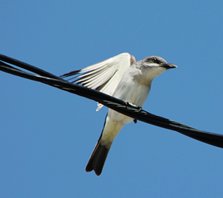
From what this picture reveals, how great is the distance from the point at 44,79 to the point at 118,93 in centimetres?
388

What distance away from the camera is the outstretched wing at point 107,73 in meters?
9.30

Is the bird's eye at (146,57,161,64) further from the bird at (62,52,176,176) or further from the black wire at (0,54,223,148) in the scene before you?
the black wire at (0,54,223,148)

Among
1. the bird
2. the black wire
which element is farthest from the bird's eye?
the black wire

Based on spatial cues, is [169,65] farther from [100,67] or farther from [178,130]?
[178,130]

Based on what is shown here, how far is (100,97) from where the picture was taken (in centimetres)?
502

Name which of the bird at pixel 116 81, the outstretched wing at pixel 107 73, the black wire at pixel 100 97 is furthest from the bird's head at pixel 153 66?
the black wire at pixel 100 97

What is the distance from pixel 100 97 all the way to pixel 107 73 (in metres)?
4.71

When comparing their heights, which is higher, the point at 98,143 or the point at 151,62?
the point at 151,62

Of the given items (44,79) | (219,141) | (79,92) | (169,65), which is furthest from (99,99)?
(169,65)

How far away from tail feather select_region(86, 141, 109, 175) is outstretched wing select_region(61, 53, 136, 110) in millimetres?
1028

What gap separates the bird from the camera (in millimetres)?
8312

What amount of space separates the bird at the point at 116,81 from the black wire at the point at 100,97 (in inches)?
112

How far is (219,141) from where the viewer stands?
14.8 feet

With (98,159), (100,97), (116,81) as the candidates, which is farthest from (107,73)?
(100,97)
